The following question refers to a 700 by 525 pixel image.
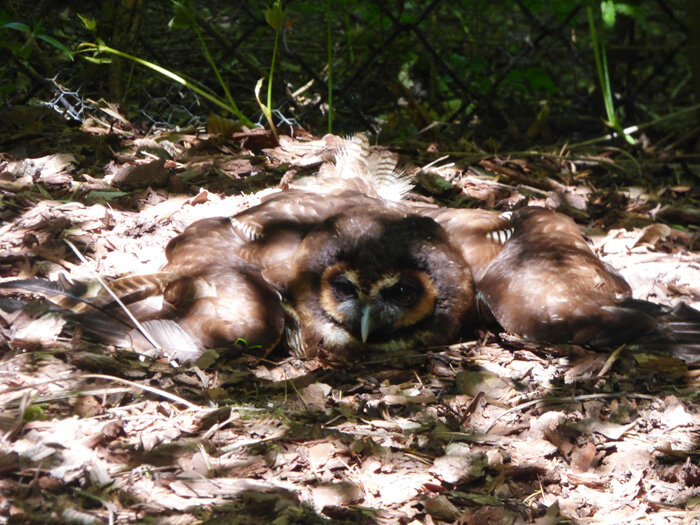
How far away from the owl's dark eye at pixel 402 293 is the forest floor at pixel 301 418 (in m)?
0.29

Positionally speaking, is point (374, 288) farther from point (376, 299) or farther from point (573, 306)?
point (573, 306)

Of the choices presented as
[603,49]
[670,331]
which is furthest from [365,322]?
[603,49]

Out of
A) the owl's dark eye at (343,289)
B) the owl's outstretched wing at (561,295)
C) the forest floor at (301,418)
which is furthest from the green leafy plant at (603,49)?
the owl's dark eye at (343,289)

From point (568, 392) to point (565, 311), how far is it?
45cm

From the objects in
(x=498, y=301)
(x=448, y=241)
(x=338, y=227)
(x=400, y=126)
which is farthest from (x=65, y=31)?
(x=498, y=301)

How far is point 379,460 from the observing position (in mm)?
2992

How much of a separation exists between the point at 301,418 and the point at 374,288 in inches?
35.9

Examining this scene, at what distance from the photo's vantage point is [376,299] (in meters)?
3.97

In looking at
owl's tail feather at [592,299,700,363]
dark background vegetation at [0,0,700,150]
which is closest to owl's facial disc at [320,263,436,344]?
owl's tail feather at [592,299,700,363]

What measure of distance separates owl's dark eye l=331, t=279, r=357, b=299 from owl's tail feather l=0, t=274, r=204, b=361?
0.77m

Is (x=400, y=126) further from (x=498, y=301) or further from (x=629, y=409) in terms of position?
(x=629, y=409)

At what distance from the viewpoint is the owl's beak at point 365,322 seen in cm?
386

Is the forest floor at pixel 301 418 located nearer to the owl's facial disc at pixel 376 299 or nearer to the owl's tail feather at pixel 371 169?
the owl's facial disc at pixel 376 299

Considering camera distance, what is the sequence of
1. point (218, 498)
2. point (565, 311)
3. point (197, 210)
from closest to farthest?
point (218, 498) < point (565, 311) < point (197, 210)
